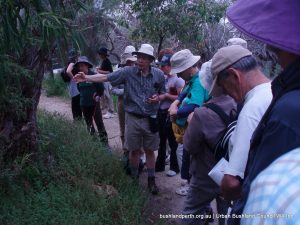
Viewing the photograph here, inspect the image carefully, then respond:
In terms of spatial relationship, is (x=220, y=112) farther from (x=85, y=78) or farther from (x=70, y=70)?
(x=70, y=70)

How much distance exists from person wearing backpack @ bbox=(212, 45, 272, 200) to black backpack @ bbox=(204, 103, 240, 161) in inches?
15.1

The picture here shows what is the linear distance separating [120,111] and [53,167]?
207 cm

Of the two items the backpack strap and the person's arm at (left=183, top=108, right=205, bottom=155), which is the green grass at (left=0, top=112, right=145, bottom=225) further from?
the backpack strap

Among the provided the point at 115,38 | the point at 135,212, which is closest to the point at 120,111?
the point at 135,212

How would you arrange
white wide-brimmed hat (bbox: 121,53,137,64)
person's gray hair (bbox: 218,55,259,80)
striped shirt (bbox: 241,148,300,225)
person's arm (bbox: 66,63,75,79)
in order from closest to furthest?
striped shirt (bbox: 241,148,300,225) → person's gray hair (bbox: 218,55,259,80) → white wide-brimmed hat (bbox: 121,53,137,64) → person's arm (bbox: 66,63,75,79)

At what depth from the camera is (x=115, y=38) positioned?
17.0m

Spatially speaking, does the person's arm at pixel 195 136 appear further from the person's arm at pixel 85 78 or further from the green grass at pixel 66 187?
the person's arm at pixel 85 78

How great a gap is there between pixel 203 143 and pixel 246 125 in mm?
1113

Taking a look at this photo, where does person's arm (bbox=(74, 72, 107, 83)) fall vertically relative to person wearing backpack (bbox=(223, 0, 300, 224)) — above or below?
below

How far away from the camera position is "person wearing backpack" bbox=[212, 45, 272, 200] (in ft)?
6.28

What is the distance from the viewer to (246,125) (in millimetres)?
1914

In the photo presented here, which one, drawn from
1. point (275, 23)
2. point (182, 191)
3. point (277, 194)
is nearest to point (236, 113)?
point (275, 23)

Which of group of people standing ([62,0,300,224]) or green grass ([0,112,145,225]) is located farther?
green grass ([0,112,145,225])

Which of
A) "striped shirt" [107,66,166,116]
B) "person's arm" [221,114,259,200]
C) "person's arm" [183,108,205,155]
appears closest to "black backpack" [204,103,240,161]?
"person's arm" [183,108,205,155]
